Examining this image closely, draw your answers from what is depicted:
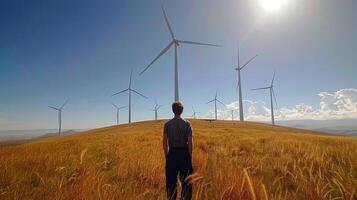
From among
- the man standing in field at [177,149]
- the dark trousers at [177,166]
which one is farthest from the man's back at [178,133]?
the dark trousers at [177,166]

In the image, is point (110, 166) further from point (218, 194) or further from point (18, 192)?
point (218, 194)

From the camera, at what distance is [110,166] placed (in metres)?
9.84

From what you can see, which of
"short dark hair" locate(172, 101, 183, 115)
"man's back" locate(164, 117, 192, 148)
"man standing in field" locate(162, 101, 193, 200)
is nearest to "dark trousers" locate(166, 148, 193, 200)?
"man standing in field" locate(162, 101, 193, 200)

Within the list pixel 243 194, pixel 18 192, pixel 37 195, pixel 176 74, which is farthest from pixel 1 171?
pixel 176 74

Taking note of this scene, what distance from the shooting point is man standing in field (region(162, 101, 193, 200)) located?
643 cm

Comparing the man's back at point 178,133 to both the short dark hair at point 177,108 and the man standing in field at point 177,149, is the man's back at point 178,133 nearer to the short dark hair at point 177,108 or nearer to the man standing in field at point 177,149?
the man standing in field at point 177,149

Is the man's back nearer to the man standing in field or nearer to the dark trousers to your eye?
the man standing in field

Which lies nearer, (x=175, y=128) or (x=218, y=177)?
(x=218, y=177)

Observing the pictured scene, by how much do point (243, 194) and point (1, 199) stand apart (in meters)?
4.11

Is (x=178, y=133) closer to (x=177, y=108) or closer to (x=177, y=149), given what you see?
(x=177, y=149)

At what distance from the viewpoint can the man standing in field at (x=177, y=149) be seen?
6.43 metres

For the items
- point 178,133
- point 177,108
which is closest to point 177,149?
point 178,133

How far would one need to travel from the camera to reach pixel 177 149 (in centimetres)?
677

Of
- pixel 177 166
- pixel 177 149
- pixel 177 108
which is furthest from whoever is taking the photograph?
pixel 177 108
